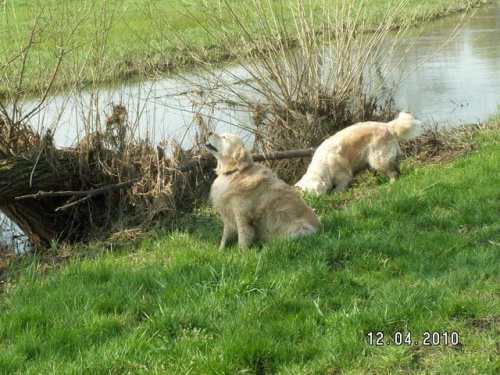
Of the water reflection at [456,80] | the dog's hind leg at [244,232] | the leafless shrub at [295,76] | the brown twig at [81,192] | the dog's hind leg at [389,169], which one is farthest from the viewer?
the water reflection at [456,80]

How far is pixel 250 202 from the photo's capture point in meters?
7.47

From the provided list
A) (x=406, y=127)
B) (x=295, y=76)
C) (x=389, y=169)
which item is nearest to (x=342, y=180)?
(x=389, y=169)

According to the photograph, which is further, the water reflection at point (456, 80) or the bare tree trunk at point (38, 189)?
the water reflection at point (456, 80)

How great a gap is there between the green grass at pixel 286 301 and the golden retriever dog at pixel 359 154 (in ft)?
5.79

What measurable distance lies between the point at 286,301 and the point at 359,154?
191 inches

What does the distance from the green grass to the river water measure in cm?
275

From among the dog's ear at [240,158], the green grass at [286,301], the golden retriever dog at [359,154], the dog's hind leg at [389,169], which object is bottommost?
the green grass at [286,301]

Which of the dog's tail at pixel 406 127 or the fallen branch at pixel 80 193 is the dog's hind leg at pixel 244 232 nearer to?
the fallen branch at pixel 80 193

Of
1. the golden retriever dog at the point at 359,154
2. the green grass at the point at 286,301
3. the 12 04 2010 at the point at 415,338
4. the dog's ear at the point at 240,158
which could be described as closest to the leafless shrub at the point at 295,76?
the golden retriever dog at the point at 359,154

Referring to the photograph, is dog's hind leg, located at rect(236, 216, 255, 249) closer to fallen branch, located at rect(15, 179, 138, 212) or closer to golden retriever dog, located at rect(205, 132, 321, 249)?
golden retriever dog, located at rect(205, 132, 321, 249)

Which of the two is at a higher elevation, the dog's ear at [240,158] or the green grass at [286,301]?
the dog's ear at [240,158]

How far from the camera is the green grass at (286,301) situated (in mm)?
4699

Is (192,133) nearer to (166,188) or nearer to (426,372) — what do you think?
(166,188)

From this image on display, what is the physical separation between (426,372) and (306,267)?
1.98 metres
